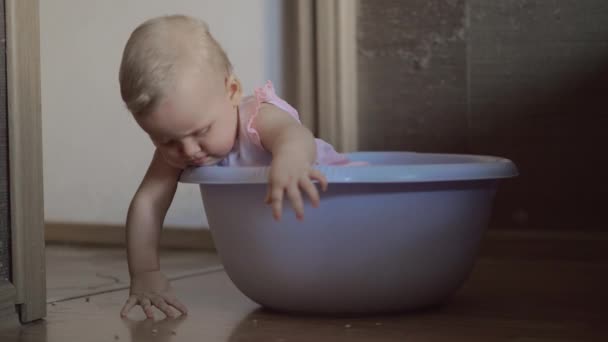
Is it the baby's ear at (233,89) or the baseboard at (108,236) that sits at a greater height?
the baby's ear at (233,89)

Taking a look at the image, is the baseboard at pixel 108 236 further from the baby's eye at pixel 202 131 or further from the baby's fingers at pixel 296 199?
the baby's fingers at pixel 296 199

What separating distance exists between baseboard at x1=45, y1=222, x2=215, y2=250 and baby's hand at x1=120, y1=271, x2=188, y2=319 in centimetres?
79

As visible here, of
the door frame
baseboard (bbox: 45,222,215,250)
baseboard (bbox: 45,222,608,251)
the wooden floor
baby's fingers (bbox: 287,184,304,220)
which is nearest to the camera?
baby's fingers (bbox: 287,184,304,220)

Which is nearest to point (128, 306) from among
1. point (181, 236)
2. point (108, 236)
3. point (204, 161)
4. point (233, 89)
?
point (204, 161)

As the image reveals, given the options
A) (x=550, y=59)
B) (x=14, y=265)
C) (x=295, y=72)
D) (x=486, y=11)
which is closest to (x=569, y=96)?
(x=550, y=59)

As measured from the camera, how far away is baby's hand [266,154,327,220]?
1.00 metres

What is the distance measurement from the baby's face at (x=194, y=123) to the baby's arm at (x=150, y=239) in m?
0.06

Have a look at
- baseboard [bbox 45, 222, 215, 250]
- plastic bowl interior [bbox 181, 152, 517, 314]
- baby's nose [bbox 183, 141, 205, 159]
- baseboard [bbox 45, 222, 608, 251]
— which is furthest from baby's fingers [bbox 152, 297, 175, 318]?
baseboard [bbox 45, 222, 215, 250]

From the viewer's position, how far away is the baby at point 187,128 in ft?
3.65

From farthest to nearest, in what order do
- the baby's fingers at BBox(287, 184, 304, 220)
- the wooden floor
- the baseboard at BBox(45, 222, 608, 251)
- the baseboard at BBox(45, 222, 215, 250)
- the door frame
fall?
the baseboard at BBox(45, 222, 215, 250)
the baseboard at BBox(45, 222, 608, 251)
the door frame
the wooden floor
the baby's fingers at BBox(287, 184, 304, 220)

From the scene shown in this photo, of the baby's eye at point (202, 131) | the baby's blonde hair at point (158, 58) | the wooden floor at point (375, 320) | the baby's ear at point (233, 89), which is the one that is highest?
the baby's blonde hair at point (158, 58)

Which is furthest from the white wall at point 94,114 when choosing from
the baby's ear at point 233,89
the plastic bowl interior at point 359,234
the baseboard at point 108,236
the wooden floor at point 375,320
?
the plastic bowl interior at point 359,234

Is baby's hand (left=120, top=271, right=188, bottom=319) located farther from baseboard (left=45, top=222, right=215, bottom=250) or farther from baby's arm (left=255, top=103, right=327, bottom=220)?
baseboard (left=45, top=222, right=215, bottom=250)

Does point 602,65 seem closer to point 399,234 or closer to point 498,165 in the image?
point 498,165
